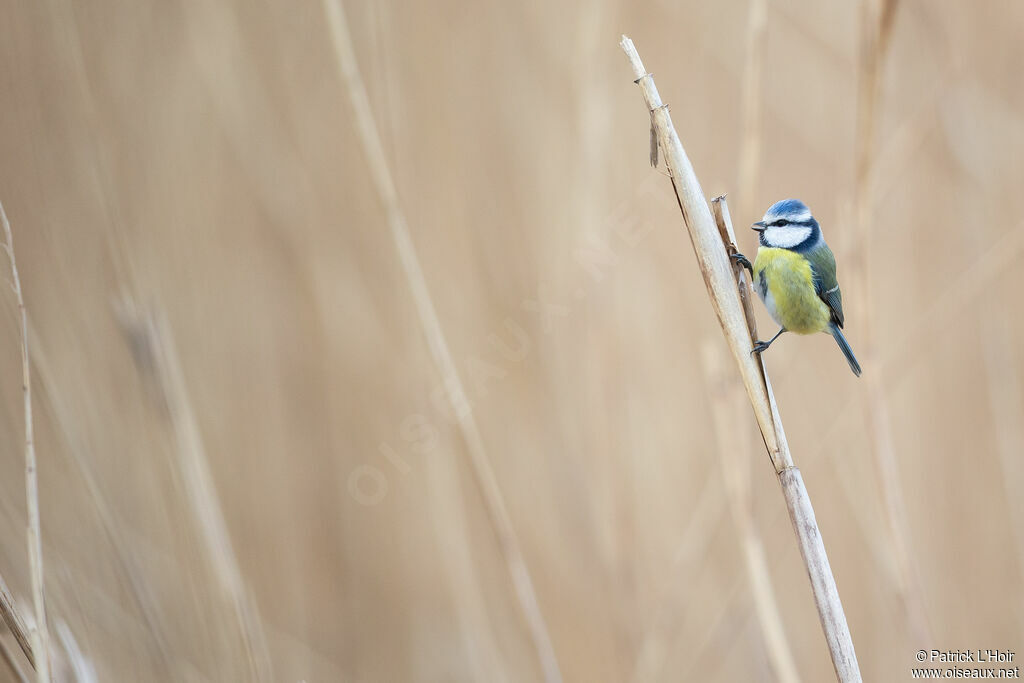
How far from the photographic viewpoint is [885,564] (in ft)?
3.16

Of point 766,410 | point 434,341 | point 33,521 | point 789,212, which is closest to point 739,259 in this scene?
point 766,410

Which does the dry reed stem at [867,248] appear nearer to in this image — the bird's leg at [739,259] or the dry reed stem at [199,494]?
the bird's leg at [739,259]

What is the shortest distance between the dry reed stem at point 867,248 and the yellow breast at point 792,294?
103 mm

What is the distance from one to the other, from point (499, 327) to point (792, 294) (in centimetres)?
54

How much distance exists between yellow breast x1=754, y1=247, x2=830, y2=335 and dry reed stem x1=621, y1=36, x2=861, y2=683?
34 cm

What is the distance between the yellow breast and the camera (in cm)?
90

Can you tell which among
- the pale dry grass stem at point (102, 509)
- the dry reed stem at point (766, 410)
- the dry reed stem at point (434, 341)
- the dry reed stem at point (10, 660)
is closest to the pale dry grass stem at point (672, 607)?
the dry reed stem at point (434, 341)

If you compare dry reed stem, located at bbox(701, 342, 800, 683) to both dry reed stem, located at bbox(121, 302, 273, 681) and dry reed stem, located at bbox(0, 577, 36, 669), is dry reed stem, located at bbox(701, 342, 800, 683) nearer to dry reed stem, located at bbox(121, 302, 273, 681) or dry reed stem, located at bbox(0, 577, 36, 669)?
dry reed stem, located at bbox(121, 302, 273, 681)

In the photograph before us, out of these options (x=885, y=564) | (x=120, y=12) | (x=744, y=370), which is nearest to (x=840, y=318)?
(x=885, y=564)

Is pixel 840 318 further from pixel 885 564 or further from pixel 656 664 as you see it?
pixel 656 664

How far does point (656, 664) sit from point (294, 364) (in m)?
0.83

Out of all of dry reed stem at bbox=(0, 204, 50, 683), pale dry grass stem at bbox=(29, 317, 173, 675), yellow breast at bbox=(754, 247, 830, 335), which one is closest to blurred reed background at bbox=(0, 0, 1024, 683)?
pale dry grass stem at bbox=(29, 317, 173, 675)

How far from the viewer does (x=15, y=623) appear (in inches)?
23.3

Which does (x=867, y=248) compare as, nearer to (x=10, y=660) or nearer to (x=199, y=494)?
(x=199, y=494)
